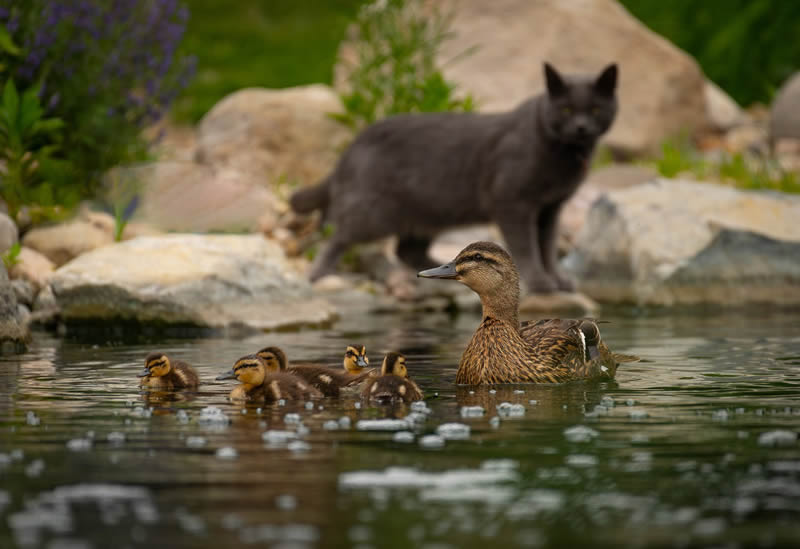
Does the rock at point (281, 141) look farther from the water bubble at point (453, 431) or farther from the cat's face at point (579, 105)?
the water bubble at point (453, 431)

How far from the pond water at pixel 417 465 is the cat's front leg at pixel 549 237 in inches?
238

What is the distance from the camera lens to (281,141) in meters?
20.6

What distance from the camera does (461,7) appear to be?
978 inches

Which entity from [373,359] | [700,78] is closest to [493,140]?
[373,359]

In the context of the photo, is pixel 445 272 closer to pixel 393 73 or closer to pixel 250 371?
pixel 250 371

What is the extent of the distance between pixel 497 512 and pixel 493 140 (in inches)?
441

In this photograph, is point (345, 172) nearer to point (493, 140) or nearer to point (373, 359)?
point (493, 140)

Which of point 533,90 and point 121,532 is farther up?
point 533,90

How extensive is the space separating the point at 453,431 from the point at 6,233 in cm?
824

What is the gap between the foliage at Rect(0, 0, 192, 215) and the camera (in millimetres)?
14422

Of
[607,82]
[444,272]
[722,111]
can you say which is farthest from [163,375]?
[722,111]

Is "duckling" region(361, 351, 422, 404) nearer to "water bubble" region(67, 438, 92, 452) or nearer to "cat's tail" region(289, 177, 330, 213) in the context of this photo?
"water bubble" region(67, 438, 92, 452)

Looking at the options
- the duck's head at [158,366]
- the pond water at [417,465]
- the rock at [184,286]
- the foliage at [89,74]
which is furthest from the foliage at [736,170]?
the duck's head at [158,366]

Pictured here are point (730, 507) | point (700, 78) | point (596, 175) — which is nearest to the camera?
point (730, 507)
